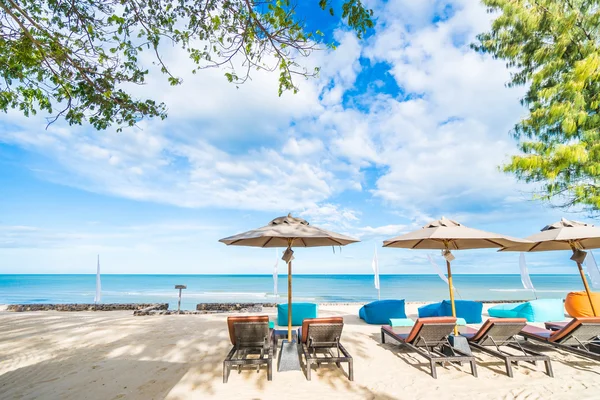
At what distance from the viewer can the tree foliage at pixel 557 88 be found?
21.1 feet

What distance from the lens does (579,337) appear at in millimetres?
4324

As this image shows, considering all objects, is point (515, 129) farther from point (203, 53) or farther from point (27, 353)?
point (27, 353)

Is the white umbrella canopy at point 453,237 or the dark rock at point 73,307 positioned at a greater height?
the white umbrella canopy at point 453,237

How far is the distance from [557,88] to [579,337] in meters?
5.93

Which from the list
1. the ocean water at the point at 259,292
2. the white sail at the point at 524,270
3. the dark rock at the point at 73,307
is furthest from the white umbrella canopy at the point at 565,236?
the ocean water at the point at 259,292

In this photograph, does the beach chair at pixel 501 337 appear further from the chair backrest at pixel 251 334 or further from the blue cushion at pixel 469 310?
the chair backrest at pixel 251 334

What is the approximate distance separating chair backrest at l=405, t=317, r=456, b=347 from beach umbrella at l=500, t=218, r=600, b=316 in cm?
214

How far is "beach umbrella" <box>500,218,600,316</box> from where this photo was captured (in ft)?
15.6

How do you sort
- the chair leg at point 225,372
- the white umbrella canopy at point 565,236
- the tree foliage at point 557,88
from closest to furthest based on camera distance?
1. the chair leg at point 225,372
2. the white umbrella canopy at point 565,236
3. the tree foliage at point 557,88

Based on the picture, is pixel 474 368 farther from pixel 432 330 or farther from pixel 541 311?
pixel 541 311

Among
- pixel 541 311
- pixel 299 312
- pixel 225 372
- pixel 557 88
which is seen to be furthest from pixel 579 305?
pixel 225 372

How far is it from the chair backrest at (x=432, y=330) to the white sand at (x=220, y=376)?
1.14 feet

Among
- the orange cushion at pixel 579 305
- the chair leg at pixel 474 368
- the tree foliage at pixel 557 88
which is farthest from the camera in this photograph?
the orange cushion at pixel 579 305

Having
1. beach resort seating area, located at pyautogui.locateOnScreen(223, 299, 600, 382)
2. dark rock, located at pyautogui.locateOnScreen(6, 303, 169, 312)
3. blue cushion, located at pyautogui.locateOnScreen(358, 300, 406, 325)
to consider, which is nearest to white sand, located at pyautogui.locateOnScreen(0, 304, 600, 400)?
beach resort seating area, located at pyautogui.locateOnScreen(223, 299, 600, 382)
